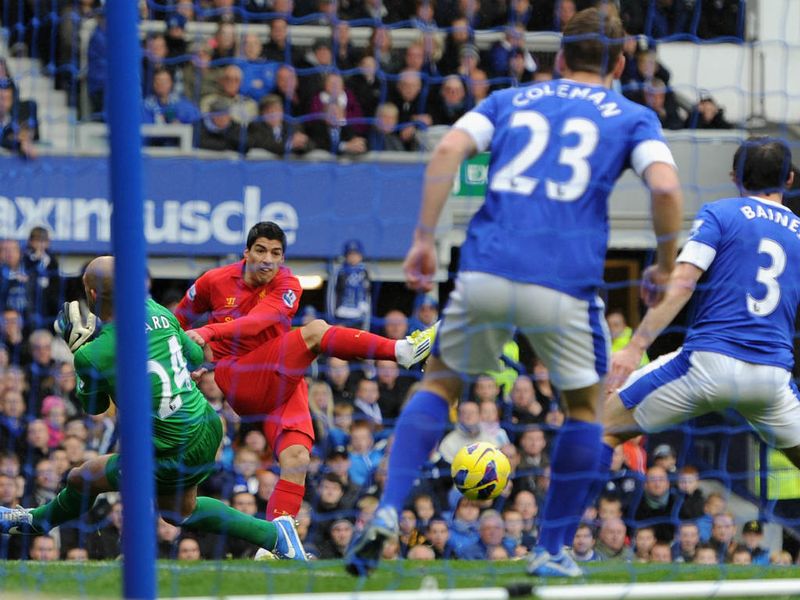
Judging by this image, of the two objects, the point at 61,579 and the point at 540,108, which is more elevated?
the point at 540,108

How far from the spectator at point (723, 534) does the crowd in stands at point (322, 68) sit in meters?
3.06

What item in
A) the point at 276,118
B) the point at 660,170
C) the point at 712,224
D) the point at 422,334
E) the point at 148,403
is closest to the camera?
the point at 148,403

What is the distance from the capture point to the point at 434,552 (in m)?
10.3

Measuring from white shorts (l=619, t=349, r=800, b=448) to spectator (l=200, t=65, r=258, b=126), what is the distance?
15.5 ft

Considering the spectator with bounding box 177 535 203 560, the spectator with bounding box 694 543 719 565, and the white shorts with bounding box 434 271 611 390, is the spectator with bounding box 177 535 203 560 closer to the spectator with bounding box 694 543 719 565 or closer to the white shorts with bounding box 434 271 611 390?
the spectator with bounding box 694 543 719 565

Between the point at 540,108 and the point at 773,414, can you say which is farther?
the point at 773,414

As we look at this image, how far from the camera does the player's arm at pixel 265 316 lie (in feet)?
26.1

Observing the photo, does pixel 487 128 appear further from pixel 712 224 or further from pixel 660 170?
pixel 712 224

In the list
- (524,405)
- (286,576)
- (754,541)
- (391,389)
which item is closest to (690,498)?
(754,541)

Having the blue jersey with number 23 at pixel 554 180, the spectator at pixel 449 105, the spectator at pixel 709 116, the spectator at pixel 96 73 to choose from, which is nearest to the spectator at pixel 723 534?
the spectator at pixel 709 116

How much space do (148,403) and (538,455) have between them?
21.3 feet

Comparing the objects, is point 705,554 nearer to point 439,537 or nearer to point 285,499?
point 439,537

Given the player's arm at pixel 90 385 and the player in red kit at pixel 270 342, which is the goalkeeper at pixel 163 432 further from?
the player in red kit at pixel 270 342

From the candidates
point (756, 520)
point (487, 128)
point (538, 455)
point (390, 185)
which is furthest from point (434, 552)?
point (487, 128)
